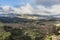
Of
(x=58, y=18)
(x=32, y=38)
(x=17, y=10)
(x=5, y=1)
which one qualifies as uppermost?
(x=5, y=1)

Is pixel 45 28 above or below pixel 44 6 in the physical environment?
below

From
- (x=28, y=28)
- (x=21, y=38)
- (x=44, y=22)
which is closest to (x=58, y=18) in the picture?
(x=44, y=22)

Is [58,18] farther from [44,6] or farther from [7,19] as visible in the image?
[7,19]

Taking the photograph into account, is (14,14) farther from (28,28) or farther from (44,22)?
(44,22)

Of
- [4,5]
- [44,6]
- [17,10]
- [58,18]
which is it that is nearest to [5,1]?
[4,5]

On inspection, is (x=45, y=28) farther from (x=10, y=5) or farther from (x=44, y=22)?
(x=10, y=5)

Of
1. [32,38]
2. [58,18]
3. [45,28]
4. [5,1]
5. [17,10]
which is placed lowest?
[32,38]

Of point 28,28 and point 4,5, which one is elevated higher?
point 4,5

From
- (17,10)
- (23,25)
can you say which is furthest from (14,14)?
→ (23,25)
